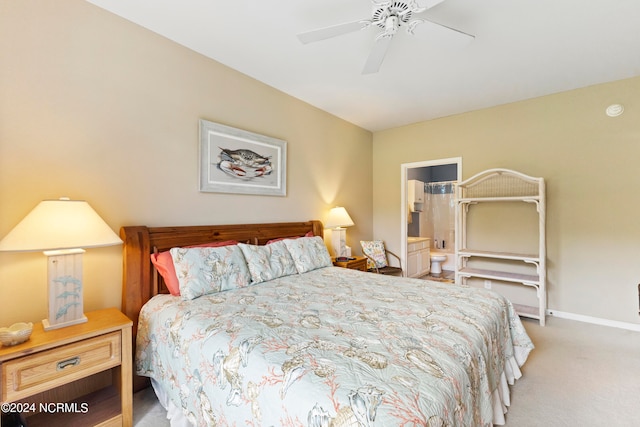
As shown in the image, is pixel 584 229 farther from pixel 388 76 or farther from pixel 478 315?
pixel 388 76

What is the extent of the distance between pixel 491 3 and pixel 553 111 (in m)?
2.29

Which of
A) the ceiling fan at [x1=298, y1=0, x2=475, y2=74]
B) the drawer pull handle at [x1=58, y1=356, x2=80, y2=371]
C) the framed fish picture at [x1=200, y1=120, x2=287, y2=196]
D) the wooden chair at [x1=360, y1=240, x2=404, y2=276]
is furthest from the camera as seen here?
the wooden chair at [x1=360, y1=240, x2=404, y2=276]

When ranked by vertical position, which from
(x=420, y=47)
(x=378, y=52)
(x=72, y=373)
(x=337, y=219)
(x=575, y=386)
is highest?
(x=420, y=47)

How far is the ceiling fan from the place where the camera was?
5.46 ft

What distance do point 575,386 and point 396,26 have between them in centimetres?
291

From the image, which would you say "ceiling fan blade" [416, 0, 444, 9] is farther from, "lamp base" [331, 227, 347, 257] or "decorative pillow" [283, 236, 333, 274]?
"lamp base" [331, 227, 347, 257]

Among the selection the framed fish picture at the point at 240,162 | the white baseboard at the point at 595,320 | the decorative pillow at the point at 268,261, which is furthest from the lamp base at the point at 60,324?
the white baseboard at the point at 595,320

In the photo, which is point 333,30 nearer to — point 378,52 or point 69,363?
point 378,52

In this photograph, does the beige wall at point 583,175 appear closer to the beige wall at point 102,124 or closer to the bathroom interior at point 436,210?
the bathroom interior at point 436,210

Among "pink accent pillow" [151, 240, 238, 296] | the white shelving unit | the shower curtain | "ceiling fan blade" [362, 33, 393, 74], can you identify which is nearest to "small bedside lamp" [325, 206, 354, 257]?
the white shelving unit

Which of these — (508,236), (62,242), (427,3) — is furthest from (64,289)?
(508,236)

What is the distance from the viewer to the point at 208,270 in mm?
2125

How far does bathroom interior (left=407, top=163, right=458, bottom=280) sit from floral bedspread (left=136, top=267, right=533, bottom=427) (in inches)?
177

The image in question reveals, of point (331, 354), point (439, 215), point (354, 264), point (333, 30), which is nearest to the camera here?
point (331, 354)
